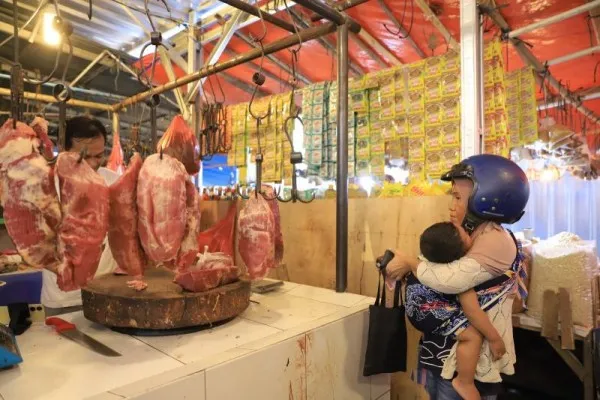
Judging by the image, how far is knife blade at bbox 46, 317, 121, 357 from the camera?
4.24 feet

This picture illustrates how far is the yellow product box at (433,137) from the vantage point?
8.94 feet

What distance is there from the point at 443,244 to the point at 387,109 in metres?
1.83

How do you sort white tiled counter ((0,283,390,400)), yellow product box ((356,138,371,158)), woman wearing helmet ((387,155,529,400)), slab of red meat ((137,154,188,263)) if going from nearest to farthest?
white tiled counter ((0,283,390,400)), slab of red meat ((137,154,188,263)), woman wearing helmet ((387,155,529,400)), yellow product box ((356,138,371,158))

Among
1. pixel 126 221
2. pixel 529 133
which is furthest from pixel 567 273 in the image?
pixel 126 221

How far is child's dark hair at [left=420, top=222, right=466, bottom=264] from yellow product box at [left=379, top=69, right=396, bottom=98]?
1.80m

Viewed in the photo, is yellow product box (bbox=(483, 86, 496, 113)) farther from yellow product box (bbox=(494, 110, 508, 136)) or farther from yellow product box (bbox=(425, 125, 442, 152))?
yellow product box (bbox=(425, 125, 442, 152))

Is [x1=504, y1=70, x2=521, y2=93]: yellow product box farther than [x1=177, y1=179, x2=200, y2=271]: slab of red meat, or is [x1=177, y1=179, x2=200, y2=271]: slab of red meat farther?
[x1=504, y1=70, x2=521, y2=93]: yellow product box

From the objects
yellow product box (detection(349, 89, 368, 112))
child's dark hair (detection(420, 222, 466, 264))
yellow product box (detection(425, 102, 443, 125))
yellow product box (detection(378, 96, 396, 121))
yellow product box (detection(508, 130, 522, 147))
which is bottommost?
child's dark hair (detection(420, 222, 466, 264))

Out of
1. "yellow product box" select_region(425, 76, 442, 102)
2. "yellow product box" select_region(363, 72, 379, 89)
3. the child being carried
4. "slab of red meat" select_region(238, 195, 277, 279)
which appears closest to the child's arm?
the child being carried

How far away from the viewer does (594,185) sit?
5.73 m

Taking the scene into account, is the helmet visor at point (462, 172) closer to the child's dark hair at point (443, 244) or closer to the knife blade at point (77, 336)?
the child's dark hair at point (443, 244)

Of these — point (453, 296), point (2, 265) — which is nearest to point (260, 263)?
point (453, 296)

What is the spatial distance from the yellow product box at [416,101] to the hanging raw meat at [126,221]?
219 centimetres

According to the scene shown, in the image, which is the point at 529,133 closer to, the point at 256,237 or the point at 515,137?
the point at 515,137
